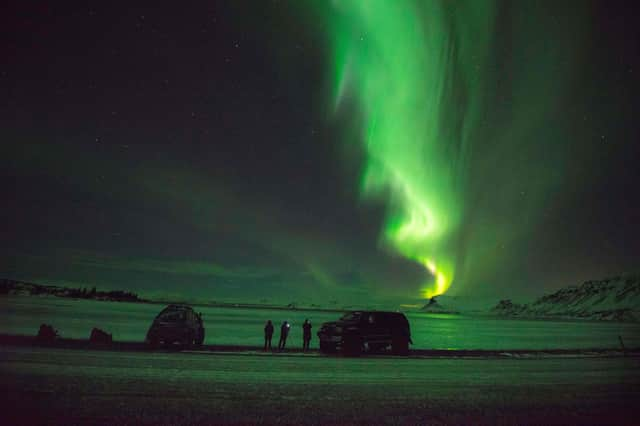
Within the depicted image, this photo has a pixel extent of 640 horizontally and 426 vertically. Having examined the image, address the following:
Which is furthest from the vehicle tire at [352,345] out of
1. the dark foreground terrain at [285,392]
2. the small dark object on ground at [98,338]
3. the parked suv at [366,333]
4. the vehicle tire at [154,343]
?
the small dark object on ground at [98,338]

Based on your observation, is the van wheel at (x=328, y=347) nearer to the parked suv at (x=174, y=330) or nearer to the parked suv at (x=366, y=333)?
the parked suv at (x=366, y=333)

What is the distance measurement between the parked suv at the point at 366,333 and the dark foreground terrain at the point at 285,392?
499 cm

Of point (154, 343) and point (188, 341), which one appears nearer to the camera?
point (154, 343)

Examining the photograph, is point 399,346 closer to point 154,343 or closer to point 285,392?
point 154,343

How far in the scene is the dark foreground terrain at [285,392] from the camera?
9.07 metres

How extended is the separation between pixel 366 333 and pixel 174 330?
9.85m

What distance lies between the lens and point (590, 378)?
17.2 m

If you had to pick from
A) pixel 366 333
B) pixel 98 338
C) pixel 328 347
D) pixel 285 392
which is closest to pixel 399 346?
pixel 366 333

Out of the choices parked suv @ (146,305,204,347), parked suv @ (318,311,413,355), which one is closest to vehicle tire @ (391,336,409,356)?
parked suv @ (318,311,413,355)

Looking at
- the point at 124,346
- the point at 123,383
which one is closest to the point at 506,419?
the point at 123,383

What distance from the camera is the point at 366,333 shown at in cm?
2520

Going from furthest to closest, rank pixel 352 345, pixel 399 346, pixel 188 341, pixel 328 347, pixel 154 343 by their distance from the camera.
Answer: pixel 399 346, pixel 328 347, pixel 352 345, pixel 188 341, pixel 154 343

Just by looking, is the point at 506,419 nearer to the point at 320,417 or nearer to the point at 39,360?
the point at 320,417

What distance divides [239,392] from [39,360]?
8725 millimetres
